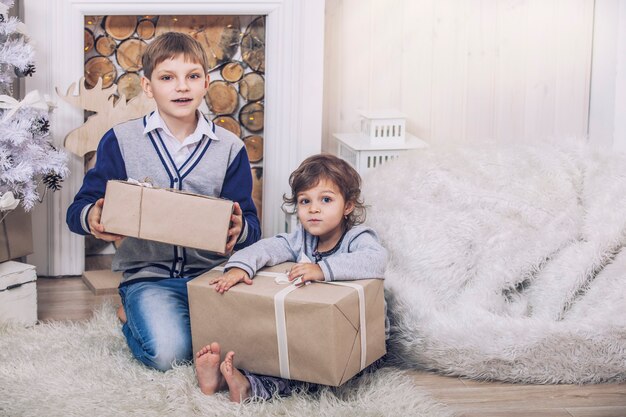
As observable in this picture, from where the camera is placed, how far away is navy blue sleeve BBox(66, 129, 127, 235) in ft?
6.81

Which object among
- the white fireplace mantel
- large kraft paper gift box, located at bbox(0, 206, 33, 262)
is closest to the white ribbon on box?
large kraft paper gift box, located at bbox(0, 206, 33, 262)

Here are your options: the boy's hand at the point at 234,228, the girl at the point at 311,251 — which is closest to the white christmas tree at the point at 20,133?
the boy's hand at the point at 234,228

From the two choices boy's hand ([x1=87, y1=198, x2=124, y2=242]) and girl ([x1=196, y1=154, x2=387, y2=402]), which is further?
boy's hand ([x1=87, y1=198, x2=124, y2=242])

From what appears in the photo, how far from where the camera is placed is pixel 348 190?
1.97 metres

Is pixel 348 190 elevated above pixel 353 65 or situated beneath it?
situated beneath

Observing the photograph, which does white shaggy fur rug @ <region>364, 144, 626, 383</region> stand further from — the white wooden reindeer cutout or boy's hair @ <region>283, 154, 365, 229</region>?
the white wooden reindeer cutout

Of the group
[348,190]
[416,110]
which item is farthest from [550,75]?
[348,190]

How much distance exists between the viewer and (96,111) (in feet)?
9.09

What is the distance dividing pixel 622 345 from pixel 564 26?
1.85 metres

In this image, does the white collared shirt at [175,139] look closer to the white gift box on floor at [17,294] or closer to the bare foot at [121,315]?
the bare foot at [121,315]

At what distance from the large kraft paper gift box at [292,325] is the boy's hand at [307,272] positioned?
0.06 ft

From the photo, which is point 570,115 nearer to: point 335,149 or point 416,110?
point 416,110

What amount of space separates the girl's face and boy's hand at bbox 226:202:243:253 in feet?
0.46

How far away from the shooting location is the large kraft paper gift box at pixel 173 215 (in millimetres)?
1826
